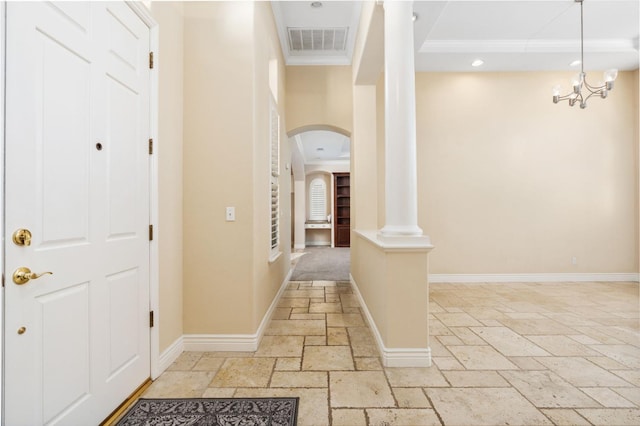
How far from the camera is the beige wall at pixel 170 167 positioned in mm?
2096

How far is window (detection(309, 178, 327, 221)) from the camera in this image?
1041 centimetres

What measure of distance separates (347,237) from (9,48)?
29.6 ft

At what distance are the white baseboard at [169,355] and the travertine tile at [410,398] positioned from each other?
1.62m

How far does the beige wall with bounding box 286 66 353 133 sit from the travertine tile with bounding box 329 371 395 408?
3.40 meters

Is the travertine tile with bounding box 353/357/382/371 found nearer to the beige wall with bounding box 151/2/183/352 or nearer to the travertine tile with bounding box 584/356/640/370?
the beige wall with bounding box 151/2/183/352

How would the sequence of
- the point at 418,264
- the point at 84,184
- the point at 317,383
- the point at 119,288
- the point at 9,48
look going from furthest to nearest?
the point at 418,264 → the point at 317,383 → the point at 119,288 → the point at 84,184 → the point at 9,48

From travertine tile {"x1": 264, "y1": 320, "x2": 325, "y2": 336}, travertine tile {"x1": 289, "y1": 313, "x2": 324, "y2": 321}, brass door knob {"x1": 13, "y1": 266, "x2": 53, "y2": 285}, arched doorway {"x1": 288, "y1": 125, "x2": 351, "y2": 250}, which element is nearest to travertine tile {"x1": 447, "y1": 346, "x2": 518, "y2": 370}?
travertine tile {"x1": 264, "y1": 320, "x2": 325, "y2": 336}

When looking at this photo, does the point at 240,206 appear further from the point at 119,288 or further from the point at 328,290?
the point at 328,290

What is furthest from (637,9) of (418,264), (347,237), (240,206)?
(347,237)

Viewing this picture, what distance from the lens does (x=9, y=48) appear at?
1128 millimetres

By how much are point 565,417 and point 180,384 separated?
2.32 m

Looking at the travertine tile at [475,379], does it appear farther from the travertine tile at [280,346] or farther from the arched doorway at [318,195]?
the arched doorway at [318,195]

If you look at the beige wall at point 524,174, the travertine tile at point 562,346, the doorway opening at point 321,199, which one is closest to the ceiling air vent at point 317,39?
the beige wall at point 524,174

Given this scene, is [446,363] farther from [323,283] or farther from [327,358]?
[323,283]
